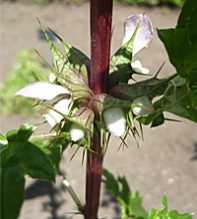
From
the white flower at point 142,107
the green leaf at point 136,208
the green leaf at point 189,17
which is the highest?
the green leaf at point 189,17

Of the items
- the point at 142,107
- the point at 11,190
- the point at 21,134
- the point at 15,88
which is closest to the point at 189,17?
the point at 142,107

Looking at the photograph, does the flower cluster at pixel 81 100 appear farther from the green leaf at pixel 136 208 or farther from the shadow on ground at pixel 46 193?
the shadow on ground at pixel 46 193

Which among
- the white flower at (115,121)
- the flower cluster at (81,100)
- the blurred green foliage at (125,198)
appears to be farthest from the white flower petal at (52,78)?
the blurred green foliage at (125,198)

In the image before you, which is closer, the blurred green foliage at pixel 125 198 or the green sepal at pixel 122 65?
the green sepal at pixel 122 65

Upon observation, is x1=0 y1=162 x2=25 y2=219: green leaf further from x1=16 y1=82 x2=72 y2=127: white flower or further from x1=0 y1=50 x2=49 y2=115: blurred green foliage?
x1=0 y1=50 x2=49 y2=115: blurred green foliage

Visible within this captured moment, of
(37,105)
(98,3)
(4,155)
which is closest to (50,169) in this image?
(4,155)

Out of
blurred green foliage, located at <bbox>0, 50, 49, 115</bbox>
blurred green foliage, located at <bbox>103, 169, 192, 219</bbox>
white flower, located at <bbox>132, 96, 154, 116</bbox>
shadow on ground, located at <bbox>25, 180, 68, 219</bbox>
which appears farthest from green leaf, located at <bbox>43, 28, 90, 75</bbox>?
blurred green foliage, located at <bbox>0, 50, 49, 115</bbox>
